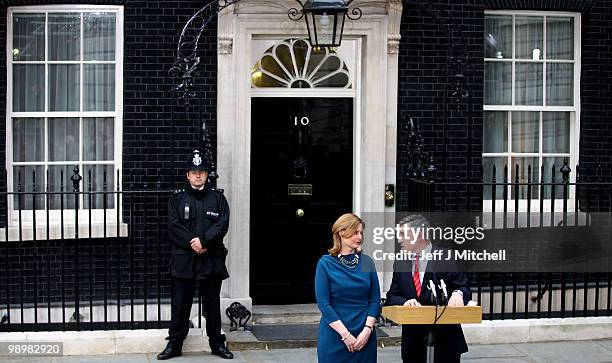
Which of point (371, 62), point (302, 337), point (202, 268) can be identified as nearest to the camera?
point (202, 268)

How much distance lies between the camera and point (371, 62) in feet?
37.5

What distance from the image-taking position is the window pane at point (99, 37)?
11180 millimetres

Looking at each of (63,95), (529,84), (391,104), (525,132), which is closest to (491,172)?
(525,132)

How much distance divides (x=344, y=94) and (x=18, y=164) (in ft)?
11.2

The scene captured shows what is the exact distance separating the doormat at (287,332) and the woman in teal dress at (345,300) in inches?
120

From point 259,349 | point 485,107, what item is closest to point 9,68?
point 259,349

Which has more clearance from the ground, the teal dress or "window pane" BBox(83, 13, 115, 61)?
"window pane" BBox(83, 13, 115, 61)

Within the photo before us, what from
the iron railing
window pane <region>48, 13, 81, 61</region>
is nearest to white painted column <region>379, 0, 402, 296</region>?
the iron railing

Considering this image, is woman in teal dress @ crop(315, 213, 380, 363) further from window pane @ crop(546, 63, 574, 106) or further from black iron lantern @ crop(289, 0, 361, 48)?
window pane @ crop(546, 63, 574, 106)

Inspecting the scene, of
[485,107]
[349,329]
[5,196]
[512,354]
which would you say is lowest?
[512,354]

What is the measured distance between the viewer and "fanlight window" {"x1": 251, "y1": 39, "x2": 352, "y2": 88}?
11.6 meters

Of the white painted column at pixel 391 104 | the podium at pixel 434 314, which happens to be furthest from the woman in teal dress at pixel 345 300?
the white painted column at pixel 391 104

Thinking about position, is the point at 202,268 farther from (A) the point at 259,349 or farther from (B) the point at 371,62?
(B) the point at 371,62

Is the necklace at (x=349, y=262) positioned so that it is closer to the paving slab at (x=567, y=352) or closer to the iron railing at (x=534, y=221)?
the paving slab at (x=567, y=352)
